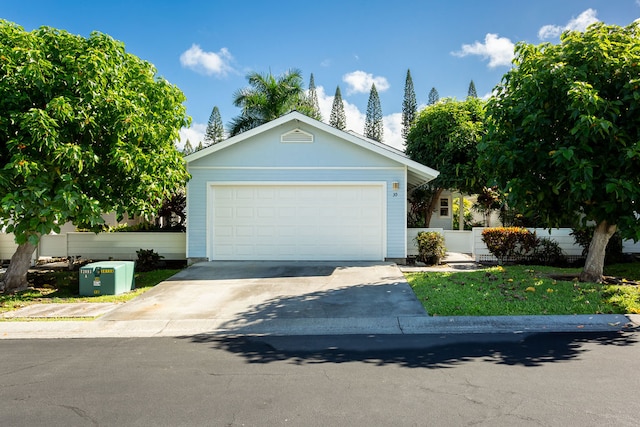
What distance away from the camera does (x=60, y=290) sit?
31.8 feet

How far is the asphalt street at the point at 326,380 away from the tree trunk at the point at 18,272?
14.4ft

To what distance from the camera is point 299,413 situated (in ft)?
12.0

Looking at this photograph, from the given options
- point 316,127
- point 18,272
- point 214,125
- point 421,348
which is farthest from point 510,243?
point 214,125

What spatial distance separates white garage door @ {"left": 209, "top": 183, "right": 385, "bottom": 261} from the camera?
12.2 metres

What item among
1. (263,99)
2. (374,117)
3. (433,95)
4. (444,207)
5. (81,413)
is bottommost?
(81,413)

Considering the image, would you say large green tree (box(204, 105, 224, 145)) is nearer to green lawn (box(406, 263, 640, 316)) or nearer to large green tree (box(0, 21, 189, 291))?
large green tree (box(0, 21, 189, 291))

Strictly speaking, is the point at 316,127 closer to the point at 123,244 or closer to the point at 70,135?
the point at 70,135

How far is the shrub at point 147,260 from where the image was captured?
1249 cm

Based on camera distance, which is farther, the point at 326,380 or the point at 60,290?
the point at 60,290

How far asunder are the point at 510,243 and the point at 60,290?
1203 cm

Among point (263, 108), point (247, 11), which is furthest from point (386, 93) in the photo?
point (247, 11)

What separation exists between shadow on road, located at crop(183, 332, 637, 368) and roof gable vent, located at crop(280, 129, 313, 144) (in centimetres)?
723

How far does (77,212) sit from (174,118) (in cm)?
326

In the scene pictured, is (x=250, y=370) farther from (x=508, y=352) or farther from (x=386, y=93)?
(x=386, y=93)
